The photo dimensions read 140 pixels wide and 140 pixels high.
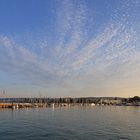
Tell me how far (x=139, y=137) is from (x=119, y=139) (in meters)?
4.67

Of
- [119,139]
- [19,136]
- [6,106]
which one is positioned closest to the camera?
[119,139]

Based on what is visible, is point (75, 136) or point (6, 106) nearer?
point (75, 136)

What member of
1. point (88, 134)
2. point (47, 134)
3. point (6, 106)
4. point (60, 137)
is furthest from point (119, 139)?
point (6, 106)

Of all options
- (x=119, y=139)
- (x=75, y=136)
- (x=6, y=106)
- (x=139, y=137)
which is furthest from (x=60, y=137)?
Answer: (x=6, y=106)

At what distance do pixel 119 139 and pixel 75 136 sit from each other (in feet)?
26.5

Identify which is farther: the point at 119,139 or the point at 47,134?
the point at 47,134

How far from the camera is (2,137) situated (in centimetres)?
4844

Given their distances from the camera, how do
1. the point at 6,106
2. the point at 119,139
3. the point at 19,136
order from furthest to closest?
1. the point at 6,106
2. the point at 19,136
3. the point at 119,139

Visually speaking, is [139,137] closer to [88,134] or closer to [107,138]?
[107,138]

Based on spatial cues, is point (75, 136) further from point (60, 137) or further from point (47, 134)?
point (47, 134)

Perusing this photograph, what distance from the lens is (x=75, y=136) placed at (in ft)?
160

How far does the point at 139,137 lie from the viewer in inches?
1905

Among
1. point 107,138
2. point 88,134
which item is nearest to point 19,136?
point 88,134

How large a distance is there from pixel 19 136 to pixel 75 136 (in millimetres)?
10528
